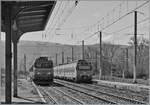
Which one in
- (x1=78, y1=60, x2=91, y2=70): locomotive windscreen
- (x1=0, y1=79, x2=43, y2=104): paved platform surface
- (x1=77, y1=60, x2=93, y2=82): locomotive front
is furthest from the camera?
(x1=78, y1=60, x2=91, y2=70): locomotive windscreen

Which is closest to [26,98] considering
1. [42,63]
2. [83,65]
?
[42,63]

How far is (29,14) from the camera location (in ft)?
51.3

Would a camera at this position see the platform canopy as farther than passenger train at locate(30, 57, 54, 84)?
No

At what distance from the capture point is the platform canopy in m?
11.2

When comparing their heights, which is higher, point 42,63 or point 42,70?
point 42,63

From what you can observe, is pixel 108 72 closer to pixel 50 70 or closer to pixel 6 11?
pixel 50 70

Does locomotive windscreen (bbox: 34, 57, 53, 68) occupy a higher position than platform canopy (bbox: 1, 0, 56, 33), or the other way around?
platform canopy (bbox: 1, 0, 56, 33)

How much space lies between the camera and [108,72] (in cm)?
7669

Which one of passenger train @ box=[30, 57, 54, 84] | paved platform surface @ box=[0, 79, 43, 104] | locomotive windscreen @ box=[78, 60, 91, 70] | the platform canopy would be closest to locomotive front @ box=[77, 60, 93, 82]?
locomotive windscreen @ box=[78, 60, 91, 70]

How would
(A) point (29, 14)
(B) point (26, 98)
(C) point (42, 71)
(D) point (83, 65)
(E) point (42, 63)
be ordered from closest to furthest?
(A) point (29, 14) → (B) point (26, 98) → (C) point (42, 71) → (E) point (42, 63) → (D) point (83, 65)

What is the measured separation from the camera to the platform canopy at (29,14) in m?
11.2

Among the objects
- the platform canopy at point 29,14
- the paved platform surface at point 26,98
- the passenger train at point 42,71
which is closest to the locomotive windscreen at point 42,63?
the passenger train at point 42,71

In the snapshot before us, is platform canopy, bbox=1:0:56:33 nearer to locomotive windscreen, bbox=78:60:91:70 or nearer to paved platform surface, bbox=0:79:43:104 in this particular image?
paved platform surface, bbox=0:79:43:104

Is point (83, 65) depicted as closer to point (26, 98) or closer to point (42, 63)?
point (42, 63)
